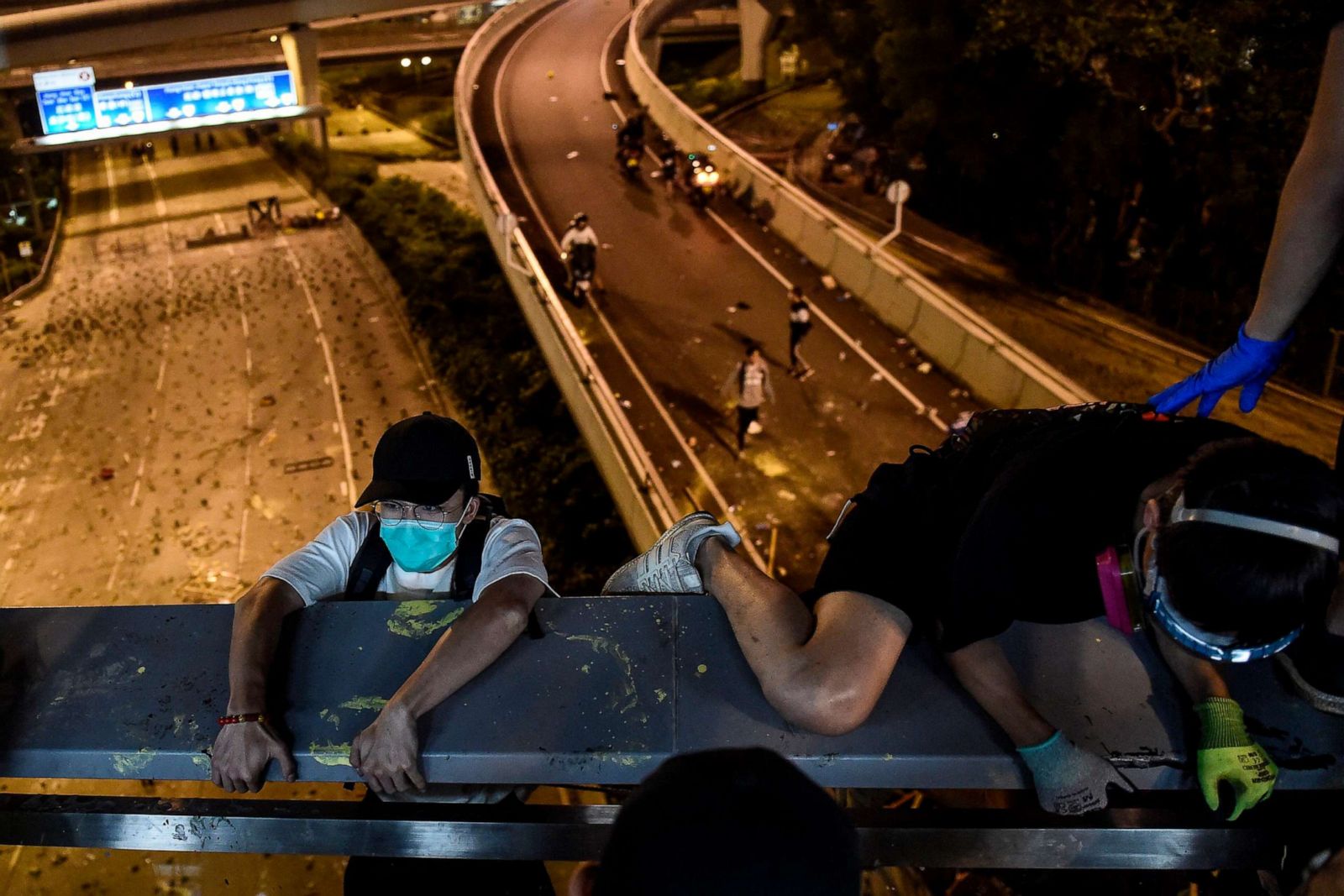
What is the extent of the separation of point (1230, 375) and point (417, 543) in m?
2.82

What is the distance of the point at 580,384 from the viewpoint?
1467 centimetres

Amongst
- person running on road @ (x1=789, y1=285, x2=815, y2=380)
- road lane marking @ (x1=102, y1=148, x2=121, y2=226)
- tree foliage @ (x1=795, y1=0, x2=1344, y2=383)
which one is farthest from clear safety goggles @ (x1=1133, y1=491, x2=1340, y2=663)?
road lane marking @ (x1=102, y1=148, x2=121, y2=226)

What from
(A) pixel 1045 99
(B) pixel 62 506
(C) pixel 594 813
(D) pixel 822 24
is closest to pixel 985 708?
(C) pixel 594 813

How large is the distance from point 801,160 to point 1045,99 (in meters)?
8.42

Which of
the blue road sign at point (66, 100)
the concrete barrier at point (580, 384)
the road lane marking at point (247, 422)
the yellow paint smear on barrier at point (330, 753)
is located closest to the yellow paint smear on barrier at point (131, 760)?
the yellow paint smear on barrier at point (330, 753)

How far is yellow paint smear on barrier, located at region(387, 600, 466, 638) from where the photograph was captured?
2.65 meters

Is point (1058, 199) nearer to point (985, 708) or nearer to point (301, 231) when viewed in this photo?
point (301, 231)

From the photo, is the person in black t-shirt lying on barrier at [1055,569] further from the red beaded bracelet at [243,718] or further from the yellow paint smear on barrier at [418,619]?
the red beaded bracelet at [243,718]

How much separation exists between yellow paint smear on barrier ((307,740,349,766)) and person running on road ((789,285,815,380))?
12.3 metres

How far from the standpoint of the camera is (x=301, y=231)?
28.4m

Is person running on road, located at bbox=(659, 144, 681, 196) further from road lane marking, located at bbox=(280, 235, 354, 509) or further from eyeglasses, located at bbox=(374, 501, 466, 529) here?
eyeglasses, located at bbox=(374, 501, 466, 529)

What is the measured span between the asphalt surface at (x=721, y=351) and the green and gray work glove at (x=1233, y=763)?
9432 millimetres

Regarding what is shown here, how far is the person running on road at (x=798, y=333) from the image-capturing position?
14.1m

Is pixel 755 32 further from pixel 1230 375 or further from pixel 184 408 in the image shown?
pixel 1230 375
